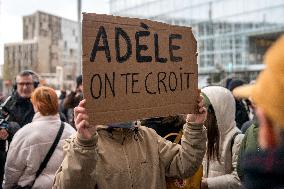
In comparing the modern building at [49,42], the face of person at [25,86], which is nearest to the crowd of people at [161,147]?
the face of person at [25,86]

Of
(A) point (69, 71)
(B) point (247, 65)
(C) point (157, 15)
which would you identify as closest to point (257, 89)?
(B) point (247, 65)

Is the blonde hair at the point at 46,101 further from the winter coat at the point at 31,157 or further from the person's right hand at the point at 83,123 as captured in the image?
the person's right hand at the point at 83,123

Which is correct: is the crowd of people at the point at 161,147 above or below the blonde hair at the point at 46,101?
below

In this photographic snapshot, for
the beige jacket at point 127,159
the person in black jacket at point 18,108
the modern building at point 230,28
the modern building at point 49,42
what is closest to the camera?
the beige jacket at point 127,159

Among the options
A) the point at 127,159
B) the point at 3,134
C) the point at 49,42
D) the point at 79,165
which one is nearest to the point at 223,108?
the point at 127,159

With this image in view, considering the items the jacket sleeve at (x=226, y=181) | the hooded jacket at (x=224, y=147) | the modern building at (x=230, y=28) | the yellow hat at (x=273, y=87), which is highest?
the modern building at (x=230, y=28)

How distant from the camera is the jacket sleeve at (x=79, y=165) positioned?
2.19 m

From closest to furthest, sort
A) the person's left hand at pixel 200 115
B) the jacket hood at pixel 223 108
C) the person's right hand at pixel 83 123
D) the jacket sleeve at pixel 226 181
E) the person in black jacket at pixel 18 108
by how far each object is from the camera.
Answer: the person's right hand at pixel 83 123
the person's left hand at pixel 200 115
the jacket sleeve at pixel 226 181
the jacket hood at pixel 223 108
the person in black jacket at pixel 18 108

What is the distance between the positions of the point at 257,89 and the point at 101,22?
1.07m

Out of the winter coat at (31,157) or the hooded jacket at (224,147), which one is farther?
the winter coat at (31,157)

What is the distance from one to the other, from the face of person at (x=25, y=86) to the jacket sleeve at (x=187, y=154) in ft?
10.9

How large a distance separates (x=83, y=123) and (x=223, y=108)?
1637 mm

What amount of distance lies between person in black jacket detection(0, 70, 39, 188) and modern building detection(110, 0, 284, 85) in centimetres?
3417

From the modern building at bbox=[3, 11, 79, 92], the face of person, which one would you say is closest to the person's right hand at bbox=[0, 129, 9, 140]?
the face of person
